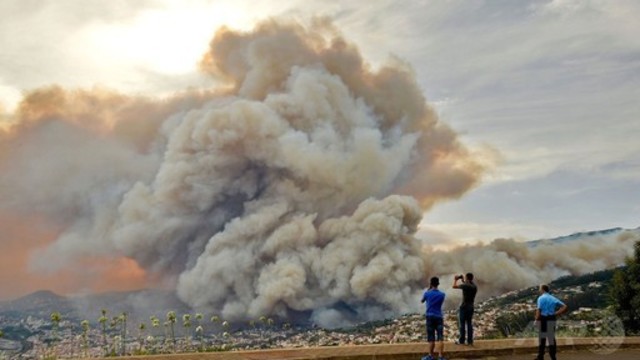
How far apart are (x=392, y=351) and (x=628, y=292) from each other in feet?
103

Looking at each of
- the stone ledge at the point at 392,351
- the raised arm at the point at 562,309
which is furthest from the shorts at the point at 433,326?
the raised arm at the point at 562,309

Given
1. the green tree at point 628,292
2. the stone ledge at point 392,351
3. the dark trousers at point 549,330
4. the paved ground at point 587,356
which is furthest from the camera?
the green tree at point 628,292

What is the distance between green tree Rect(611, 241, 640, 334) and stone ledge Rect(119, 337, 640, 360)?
22.3 meters

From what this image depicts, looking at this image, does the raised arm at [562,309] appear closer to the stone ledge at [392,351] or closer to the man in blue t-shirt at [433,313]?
the man in blue t-shirt at [433,313]

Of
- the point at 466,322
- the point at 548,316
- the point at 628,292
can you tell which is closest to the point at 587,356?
the point at 466,322

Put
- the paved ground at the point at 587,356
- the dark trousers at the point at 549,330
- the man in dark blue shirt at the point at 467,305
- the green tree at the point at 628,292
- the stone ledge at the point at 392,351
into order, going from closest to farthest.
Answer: the dark trousers at the point at 549,330 → the stone ledge at the point at 392,351 → the paved ground at the point at 587,356 → the man in dark blue shirt at the point at 467,305 → the green tree at the point at 628,292

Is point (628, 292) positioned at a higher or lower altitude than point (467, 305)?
lower

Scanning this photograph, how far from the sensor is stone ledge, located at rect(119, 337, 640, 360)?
19.4m

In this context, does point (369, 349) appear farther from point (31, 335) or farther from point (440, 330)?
point (31, 335)

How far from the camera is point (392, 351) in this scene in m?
20.6

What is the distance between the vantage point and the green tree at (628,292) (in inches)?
1766

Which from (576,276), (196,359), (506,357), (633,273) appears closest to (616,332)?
(506,357)

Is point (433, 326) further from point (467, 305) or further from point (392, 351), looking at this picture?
point (467, 305)

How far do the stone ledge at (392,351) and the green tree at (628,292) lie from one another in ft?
73.0
